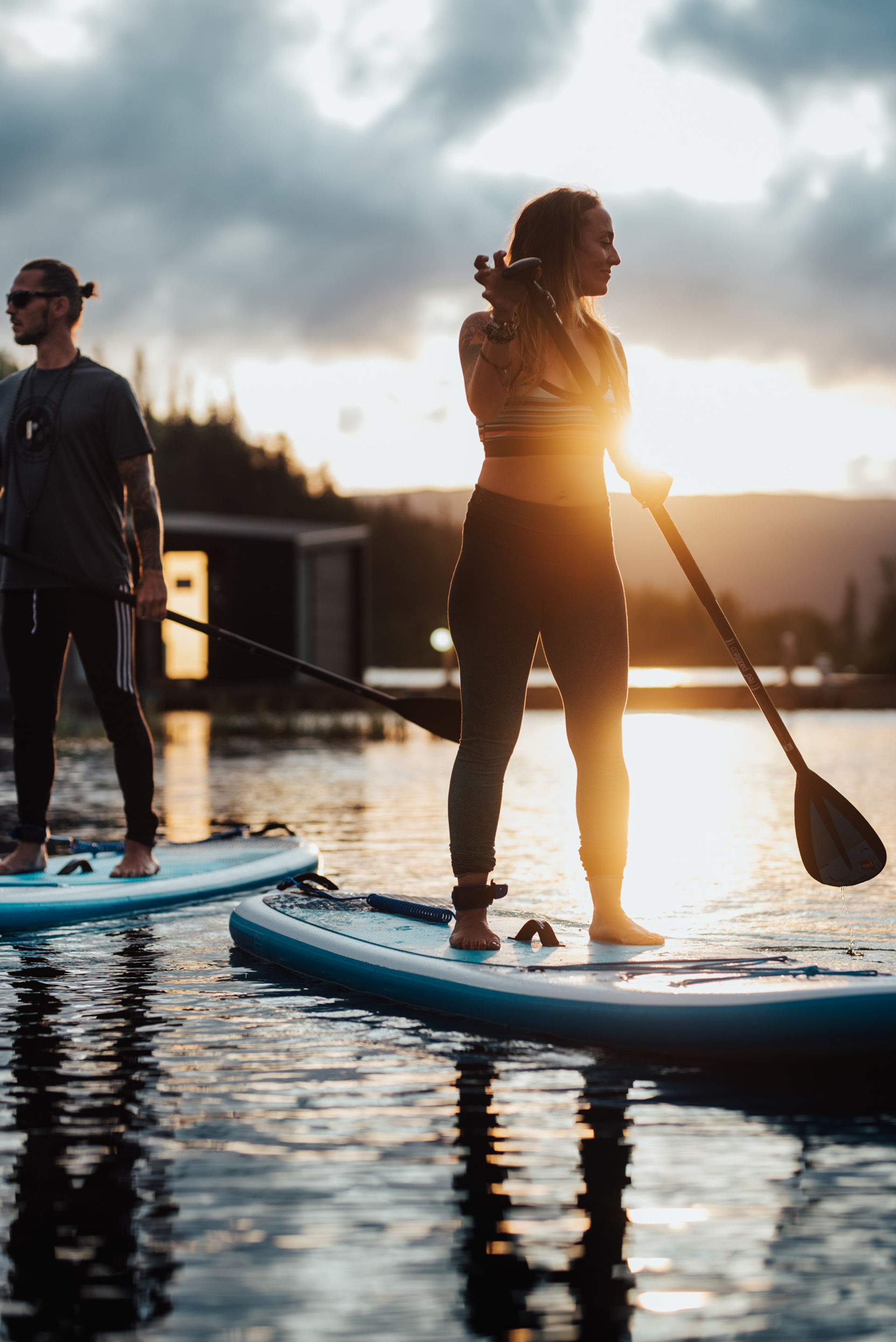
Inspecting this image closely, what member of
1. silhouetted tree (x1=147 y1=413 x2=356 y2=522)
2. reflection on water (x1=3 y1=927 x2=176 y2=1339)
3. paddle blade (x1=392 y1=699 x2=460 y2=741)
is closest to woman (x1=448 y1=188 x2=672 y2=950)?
reflection on water (x1=3 y1=927 x2=176 y2=1339)

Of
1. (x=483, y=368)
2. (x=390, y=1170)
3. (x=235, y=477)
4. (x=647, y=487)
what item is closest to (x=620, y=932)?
(x=647, y=487)

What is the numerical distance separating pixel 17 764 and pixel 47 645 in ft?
1.26

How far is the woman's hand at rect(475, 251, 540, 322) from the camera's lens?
3.54 metres

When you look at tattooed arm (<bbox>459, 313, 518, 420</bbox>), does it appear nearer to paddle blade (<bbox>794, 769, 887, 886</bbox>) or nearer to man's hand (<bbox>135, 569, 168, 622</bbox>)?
paddle blade (<bbox>794, 769, 887, 886</bbox>)

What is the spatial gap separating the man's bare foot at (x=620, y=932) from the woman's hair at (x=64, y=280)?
257 cm

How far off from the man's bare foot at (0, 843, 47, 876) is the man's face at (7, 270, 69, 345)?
1.54 metres

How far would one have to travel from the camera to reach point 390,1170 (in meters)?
2.44

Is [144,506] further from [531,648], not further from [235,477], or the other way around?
Result: [235,477]

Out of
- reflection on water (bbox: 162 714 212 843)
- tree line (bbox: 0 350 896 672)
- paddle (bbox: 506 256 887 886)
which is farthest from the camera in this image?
tree line (bbox: 0 350 896 672)

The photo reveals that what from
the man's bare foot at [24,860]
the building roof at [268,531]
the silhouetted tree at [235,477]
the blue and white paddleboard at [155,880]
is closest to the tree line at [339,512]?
the silhouetted tree at [235,477]

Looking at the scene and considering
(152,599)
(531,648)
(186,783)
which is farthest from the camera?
(186,783)

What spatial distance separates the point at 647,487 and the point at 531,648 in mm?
457

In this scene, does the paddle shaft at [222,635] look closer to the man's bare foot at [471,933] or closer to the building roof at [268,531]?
the man's bare foot at [471,933]

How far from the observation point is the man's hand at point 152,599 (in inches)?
195
